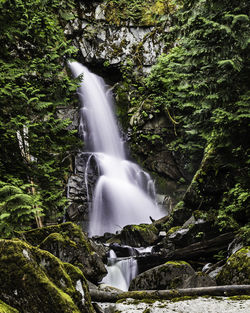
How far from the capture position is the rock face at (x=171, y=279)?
4.74m

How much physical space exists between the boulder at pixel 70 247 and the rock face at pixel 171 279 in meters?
1.09

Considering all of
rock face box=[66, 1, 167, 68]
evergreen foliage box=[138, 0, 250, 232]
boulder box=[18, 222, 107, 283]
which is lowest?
boulder box=[18, 222, 107, 283]

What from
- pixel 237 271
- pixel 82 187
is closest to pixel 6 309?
pixel 237 271

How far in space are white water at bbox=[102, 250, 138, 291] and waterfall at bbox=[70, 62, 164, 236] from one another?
154 inches

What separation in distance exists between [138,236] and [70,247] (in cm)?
535

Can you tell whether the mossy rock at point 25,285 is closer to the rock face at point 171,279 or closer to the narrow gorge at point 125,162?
the narrow gorge at point 125,162

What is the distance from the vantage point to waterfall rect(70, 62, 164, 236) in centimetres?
1514

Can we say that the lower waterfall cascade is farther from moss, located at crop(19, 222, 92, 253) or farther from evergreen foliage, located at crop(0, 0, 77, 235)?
moss, located at crop(19, 222, 92, 253)

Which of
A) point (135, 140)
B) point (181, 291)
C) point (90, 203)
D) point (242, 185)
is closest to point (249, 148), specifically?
point (242, 185)

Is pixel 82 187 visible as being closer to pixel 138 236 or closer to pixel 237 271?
pixel 138 236

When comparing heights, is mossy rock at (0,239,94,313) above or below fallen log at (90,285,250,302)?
above

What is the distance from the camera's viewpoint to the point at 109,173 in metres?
16.8

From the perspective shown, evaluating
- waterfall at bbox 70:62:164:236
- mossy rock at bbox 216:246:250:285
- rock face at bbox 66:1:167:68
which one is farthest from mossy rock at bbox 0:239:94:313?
rock face at bbox 66:1:167:68

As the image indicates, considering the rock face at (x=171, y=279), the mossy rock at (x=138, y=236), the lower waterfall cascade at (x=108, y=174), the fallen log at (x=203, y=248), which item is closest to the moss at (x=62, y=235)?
the rock face at (x=171, y=279)
